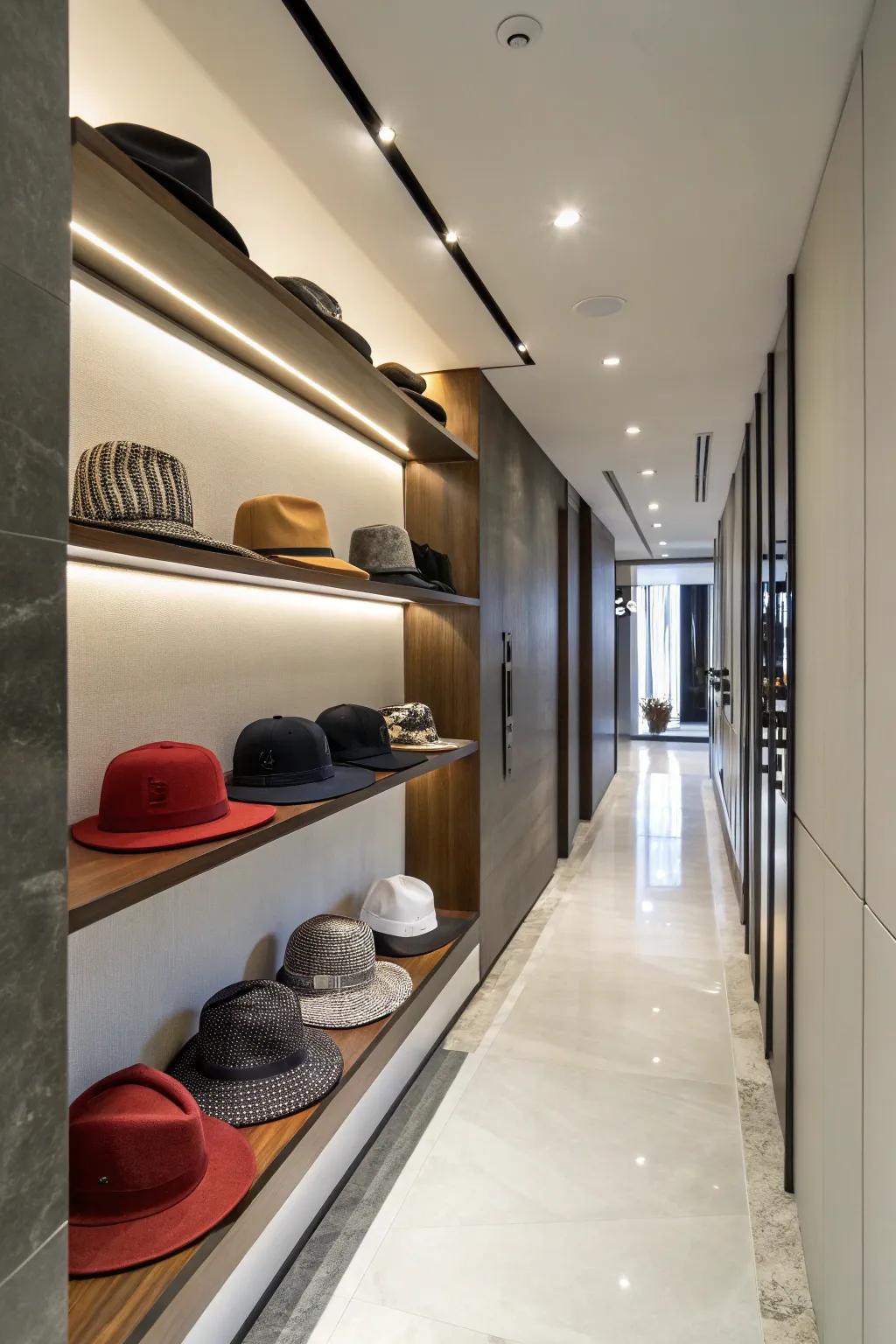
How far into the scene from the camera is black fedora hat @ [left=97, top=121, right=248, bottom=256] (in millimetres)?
1190

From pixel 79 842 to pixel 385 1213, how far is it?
1.37 metres

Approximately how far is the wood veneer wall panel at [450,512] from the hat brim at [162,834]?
183 centimetres

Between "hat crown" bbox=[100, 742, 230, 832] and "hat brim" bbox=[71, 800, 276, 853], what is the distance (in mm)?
13

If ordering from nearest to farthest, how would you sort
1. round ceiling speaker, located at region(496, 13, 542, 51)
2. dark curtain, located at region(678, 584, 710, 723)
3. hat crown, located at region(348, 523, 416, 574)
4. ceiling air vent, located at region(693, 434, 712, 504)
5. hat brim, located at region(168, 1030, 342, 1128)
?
round ceiling speaker, located at region(496, 13, 542, 51) < hat brim, located at region(168, 1030, 342, 1128) < hat crown, located at region(348, 523, 416, 574) < ceiling air vent, located at region(693, 434, 712, 504) < dark curtain, located at region(678, 584, 710, 723)

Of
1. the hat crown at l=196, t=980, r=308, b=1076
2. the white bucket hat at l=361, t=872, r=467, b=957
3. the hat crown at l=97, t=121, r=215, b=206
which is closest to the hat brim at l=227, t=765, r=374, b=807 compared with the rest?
the hat crown at l=196, t=980, r=308, b=1076

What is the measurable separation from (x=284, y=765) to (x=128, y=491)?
0.69m

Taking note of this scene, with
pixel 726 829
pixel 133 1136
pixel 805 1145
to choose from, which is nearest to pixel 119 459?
pixel 133 1136

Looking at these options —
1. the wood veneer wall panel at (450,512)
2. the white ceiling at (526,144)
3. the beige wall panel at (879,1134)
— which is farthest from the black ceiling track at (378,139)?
the beige wall panel at (879,1134)

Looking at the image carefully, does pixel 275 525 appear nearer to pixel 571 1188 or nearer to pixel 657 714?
pixel 571 1188

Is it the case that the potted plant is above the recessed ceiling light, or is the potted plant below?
below

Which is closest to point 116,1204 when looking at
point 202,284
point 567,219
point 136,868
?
point 136,868

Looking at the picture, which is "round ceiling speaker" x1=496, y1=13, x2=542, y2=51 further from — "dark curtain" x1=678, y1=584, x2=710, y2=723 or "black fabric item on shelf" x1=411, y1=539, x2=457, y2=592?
"dark curtain" x1=678, y1=584, x2=710, y2=723

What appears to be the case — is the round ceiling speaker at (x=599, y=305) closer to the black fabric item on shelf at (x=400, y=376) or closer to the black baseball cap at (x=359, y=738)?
the black fabric item on shelf at (x=400, y=376)

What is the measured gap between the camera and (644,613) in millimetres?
14781
